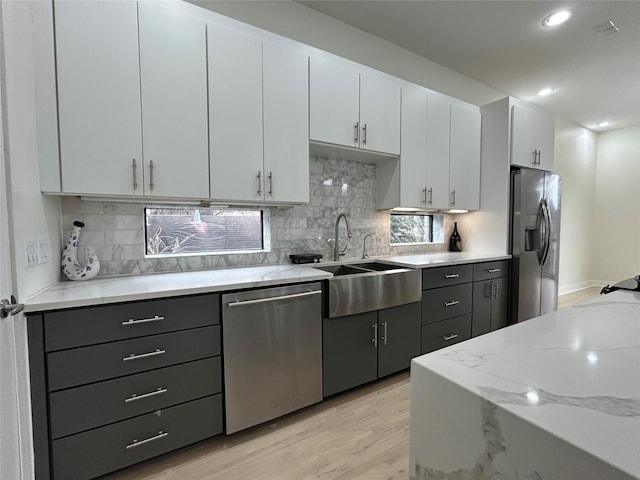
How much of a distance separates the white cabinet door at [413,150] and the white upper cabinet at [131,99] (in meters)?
1.78

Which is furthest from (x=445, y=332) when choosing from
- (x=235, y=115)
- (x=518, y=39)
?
(x=518, y=39)

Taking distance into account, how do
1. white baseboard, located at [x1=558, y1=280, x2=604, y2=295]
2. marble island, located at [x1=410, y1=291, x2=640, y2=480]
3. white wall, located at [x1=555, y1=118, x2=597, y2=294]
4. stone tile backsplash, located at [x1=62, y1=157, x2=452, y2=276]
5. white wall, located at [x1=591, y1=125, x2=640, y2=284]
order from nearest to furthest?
1. marble island, located at [x1=410, y1=291, x2=640, y2=480]
2. stone tile backsplash, located at [x1=62, y1=157, x2=452, y2=276]
3. white wall, located at [x1=555, y1=118, x2=597, y2=294]
4. white baseboard, located at [x1=558, y1=280, x2=604, y2=295]
5. white wall, located at [x1=591, y1=125, x2=640, y2=284]

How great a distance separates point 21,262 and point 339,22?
2.99 m

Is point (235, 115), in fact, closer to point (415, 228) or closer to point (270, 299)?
point (270, 299)

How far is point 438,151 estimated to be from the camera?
3.01m

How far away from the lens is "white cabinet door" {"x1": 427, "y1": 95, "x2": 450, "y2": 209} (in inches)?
116

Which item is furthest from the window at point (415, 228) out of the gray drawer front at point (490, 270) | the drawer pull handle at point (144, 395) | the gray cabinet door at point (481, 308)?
the drawer pull handle at point (144, 395)

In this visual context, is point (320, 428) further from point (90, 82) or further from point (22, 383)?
point (90, 82)

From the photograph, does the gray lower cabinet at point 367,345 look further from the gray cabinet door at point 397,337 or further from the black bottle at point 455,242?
the black bottle at point 455,242

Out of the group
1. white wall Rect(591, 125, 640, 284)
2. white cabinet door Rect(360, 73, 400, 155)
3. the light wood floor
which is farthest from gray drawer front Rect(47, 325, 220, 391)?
white wall Rect(591, 125, 640, 284)

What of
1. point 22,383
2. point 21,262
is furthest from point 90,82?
point 22,383

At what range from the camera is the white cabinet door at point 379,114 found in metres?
2.49

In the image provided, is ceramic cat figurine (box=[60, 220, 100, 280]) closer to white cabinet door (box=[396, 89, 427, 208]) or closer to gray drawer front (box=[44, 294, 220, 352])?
gray drawer front (box=[44, 294, 220, 352])

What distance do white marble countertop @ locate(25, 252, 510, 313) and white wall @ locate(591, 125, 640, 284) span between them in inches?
259
